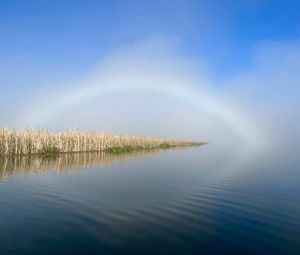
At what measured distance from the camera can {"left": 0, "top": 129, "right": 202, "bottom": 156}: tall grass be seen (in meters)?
43.2

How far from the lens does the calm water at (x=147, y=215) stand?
36.1 feet

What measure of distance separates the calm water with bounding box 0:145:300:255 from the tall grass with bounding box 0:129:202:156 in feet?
58.2

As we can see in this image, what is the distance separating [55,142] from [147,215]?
121 feet

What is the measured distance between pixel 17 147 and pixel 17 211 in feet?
101

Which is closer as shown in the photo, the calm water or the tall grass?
the calm water

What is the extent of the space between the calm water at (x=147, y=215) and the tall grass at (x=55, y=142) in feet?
58.2

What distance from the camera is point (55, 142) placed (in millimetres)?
49406

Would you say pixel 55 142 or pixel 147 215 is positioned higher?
pixel 55 142

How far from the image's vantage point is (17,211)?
15.0 meters

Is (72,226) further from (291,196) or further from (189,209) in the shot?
(291,196)

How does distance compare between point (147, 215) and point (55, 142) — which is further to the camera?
point (55, 142)

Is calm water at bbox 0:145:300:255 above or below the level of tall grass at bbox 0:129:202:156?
below

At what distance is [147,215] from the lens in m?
14.9

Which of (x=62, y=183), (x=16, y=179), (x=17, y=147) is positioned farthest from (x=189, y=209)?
(x=17, y=147)
